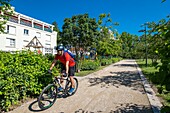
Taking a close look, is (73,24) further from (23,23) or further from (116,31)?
(23,23)

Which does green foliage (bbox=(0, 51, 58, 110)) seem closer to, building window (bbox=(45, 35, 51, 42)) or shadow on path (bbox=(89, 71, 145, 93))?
shadow on path (bbox=(89, 71, 145, 93))

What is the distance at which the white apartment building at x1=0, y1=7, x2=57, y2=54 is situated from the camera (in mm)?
34075

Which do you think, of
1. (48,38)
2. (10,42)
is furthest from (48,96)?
(48,38)

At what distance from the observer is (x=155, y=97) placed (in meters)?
5.87

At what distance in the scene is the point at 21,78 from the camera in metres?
4.86

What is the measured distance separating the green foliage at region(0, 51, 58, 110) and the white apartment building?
80.9 feet

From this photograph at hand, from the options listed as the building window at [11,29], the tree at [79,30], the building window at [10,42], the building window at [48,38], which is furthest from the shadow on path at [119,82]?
Answer: the building window at [48,38]

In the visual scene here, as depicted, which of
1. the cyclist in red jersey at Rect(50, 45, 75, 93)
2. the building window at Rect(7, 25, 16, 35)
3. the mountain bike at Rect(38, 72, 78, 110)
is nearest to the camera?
the mountain bike at Rect(38, 72, 78, 110)

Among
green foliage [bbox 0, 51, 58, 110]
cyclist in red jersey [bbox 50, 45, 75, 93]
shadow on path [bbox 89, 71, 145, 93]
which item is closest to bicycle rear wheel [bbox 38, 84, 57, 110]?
cyclist in red jersey [bbox 50, 45, 75, 93]

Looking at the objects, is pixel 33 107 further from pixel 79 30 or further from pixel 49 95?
pixel 79 30

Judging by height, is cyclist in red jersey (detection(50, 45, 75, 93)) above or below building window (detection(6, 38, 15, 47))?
below

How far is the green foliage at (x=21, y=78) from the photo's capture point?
168 inches

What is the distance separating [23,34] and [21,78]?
35.9 m

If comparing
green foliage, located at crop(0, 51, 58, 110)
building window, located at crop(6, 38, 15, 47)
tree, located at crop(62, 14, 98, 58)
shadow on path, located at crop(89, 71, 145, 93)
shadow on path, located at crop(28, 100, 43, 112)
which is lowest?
shadow on path, located at crop(28, 100, 43, 112)
